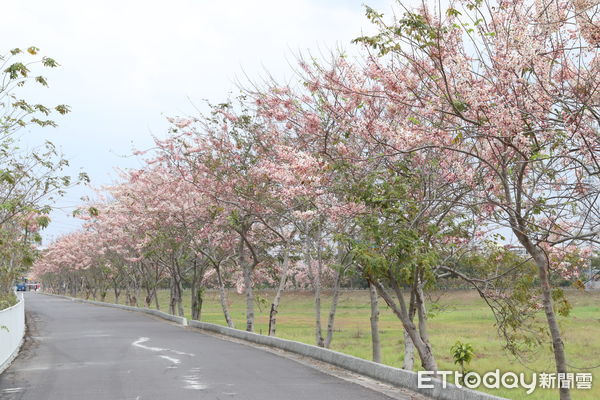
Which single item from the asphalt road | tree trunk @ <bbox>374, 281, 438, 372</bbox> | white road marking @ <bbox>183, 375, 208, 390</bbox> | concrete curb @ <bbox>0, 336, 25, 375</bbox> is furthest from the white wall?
tree trunk @ <bbox>374, 281, 438, 372</bbox>

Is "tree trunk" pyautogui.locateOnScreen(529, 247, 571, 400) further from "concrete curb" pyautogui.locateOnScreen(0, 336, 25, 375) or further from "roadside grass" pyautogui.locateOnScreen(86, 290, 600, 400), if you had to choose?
"concrete curb" pyautogui.locateOnScreen(0, 336, 25, 375)

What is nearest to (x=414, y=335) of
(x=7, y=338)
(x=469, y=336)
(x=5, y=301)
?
(x=7, y=338)

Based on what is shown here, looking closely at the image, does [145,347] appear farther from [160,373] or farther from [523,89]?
[523,89]

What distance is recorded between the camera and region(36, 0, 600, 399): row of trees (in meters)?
8.95

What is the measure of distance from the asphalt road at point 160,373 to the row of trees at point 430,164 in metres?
2.52

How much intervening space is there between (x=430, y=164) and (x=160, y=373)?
726 centimetres

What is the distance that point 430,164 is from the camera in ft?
43.2

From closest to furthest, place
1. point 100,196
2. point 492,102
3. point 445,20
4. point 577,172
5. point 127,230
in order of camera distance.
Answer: point 492,102 < point 577,172 < point 445,20 < point 127,230 < point 100,196

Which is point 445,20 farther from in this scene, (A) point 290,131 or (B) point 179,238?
(B) point 179,238

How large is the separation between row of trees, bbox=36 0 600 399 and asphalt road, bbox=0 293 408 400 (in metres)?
2.52

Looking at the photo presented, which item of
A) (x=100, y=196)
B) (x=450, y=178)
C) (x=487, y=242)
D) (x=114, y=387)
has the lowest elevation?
(x=114, y=387)

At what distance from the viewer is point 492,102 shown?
9.33m

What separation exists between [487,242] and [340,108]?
14.3ft

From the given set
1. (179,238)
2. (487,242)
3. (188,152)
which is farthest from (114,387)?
(179,238)
